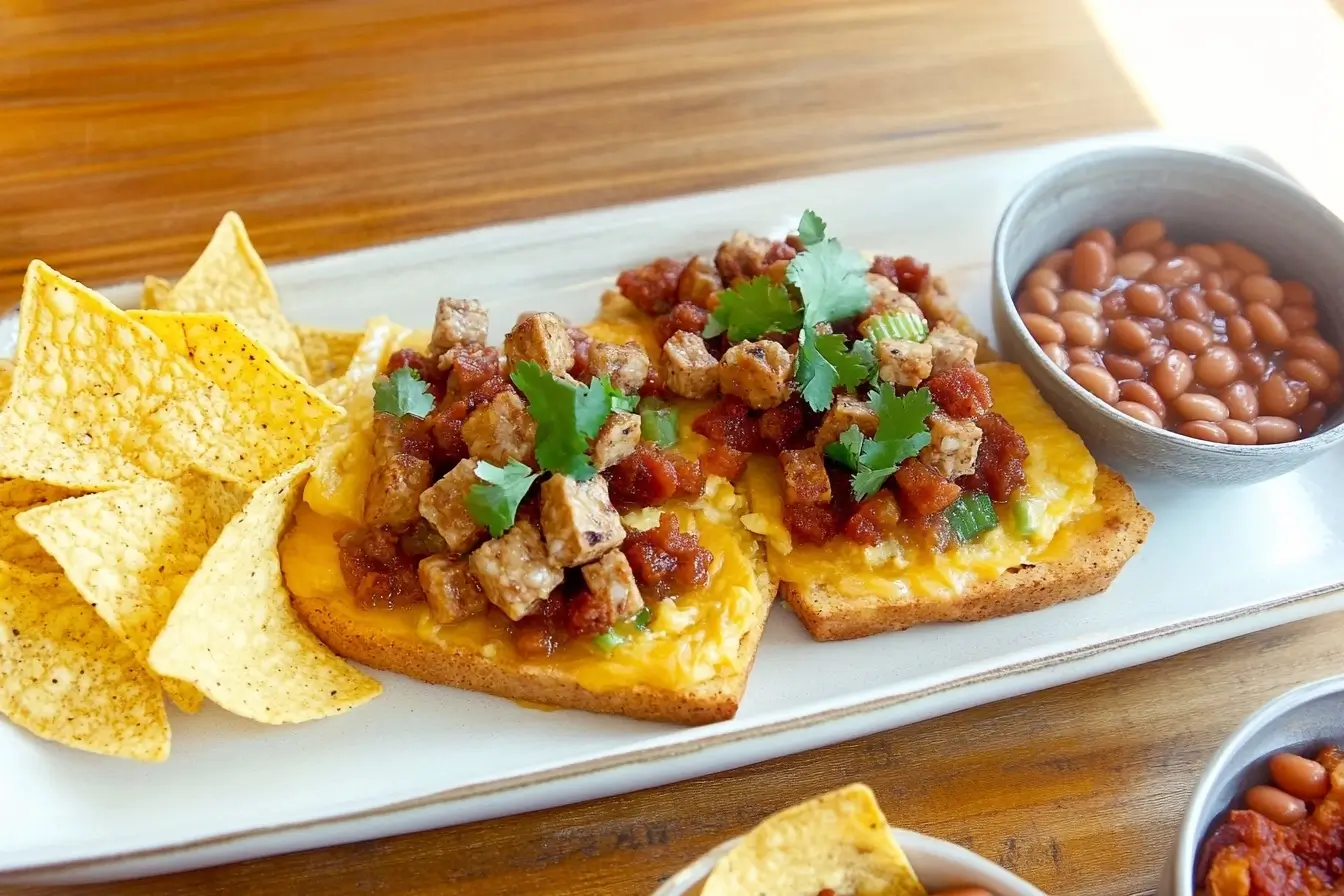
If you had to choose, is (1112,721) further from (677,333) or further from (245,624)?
(245,624)

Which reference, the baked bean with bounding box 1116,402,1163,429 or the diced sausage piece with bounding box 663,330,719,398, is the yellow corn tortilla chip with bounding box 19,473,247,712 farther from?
the baked bean with bounding box 1116,402,1163,429

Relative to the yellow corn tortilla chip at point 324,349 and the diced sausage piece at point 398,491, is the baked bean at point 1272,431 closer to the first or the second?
the diced sausage piece at point 398,491

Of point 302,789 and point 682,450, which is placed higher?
point 682,450

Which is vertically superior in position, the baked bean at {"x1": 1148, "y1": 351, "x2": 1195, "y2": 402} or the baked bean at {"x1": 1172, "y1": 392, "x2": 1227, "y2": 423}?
the baked bean at {"x1": 1148, "y1": 351, "x2": 1195, "y2": 402}

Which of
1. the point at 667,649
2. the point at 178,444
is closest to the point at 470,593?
the point at 667,649

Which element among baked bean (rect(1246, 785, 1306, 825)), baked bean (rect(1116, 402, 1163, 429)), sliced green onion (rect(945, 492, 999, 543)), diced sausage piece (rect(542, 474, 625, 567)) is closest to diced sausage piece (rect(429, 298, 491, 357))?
diced sausage piece (rect(542, 474, 625, 567))

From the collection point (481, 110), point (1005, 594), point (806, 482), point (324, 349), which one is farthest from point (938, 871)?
point (481, 110)
